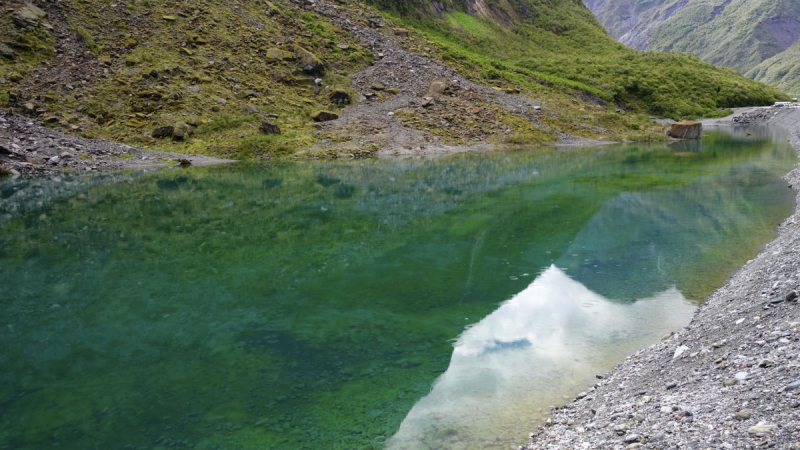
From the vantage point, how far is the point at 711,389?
Result: 19.0 feet

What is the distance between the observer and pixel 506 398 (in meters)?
7.71

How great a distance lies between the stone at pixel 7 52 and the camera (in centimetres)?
4844

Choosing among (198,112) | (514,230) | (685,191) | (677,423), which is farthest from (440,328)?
(198,112)

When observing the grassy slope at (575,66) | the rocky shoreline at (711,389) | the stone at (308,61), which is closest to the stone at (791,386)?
the rocky shoreline at (711,389)

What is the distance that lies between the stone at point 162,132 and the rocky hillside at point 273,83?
0.14 meters

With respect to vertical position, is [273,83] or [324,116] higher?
[273,83]

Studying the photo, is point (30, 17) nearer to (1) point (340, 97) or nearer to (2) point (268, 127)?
(2) point (268, 127)

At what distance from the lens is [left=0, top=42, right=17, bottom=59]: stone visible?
48438 mm

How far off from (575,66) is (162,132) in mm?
73947

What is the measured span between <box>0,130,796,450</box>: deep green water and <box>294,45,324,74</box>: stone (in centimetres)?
3967

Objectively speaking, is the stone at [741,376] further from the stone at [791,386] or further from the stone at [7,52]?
the stone at [7,52]

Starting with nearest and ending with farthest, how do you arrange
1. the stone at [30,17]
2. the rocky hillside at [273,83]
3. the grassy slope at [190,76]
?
the grassy slope at [190,76] → the rocky hillside at [273,83] → the stone at [30,17]

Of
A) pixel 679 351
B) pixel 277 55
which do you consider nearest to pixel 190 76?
pixel 277 55

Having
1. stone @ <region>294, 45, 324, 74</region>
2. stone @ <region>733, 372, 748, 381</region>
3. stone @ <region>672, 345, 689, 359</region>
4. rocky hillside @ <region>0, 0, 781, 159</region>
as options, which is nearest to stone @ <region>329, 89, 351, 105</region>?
rocky hillside @ <region>0, 0, 781, 159</region>
